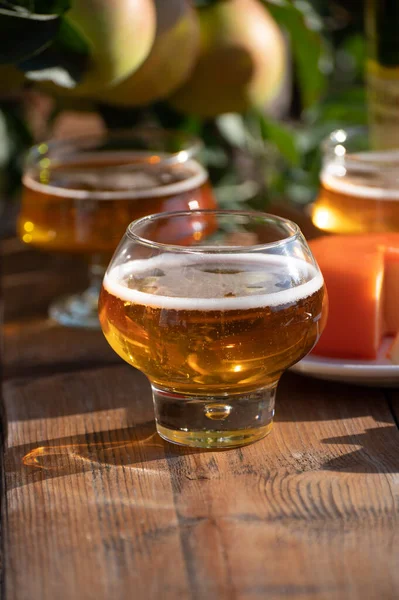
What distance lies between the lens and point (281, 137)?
133cm

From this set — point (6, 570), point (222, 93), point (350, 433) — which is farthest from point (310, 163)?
point (6, 570)

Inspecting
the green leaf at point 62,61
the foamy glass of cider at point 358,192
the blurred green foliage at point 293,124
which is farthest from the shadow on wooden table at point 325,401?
the blurred green foliage at point 293,124

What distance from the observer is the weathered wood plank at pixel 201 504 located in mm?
561

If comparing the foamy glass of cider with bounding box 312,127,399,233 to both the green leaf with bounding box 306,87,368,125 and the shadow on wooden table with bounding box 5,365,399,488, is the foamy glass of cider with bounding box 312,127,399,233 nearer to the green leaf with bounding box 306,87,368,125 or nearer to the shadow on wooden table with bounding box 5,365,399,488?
the shadow on wooden table with bounding box 5,365,399,488

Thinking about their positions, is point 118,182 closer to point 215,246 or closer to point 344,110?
point 215,246

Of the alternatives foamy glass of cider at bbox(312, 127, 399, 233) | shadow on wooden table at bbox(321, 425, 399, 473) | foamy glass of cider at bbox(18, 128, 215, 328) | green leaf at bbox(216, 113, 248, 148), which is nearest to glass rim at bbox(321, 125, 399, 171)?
foamy glass of cider at bbox(312, 127, 399, 233)

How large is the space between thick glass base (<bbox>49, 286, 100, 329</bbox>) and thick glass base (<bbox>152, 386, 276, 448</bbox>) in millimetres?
332

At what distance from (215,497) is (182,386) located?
9cm

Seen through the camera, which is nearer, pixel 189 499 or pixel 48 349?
pixel 189 499

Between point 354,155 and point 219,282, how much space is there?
1.42 feet

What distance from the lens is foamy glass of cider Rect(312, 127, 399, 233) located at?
1027mm

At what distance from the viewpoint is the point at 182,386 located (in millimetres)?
703

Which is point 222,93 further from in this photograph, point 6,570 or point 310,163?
point 6,570

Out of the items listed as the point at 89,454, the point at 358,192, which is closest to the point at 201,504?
the point at 89,454
